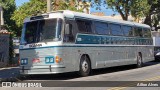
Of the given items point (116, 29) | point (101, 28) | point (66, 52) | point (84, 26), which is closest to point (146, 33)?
point (116, 29)

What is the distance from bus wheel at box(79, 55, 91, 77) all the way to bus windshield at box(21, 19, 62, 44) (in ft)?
7.10

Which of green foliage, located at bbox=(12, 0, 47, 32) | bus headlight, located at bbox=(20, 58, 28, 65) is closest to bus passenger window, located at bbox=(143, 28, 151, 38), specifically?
bus headlight, located at bbox=(20, 58, 28, 65)

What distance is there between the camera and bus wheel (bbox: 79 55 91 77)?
17703 mm

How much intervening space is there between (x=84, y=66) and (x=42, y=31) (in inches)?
107

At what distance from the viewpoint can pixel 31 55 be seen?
16766mm

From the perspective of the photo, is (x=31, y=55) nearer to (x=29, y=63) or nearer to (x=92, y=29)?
(x=29, y=63)

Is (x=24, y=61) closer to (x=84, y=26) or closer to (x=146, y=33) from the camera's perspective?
(x=84, y=26)

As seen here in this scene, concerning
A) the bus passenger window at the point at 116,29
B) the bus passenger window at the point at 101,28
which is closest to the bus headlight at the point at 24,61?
the bus passenger window at the point at 101,28

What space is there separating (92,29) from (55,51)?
3378mm

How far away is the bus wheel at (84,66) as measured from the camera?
17.7 metres

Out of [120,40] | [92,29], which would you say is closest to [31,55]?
[92,29]

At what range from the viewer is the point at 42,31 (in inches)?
656

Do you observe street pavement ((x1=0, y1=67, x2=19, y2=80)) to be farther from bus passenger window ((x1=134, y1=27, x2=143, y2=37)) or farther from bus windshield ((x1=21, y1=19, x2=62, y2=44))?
bus passenger window ((x1=134, y1=27, x2=143, y2=37))

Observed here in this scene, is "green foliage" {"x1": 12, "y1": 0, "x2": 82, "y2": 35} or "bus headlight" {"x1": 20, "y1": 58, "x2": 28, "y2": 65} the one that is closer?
"bus headlight" {"x1": 20, "y1": 58, "x2": 28, "y2": 65}
